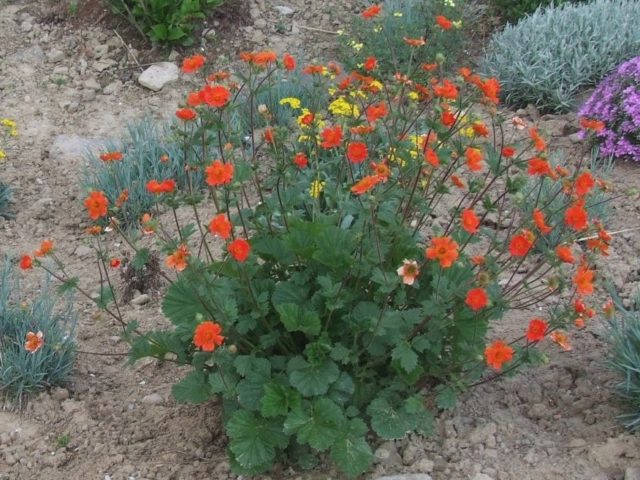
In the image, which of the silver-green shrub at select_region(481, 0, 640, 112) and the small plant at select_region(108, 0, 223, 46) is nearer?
the silver-green shrub at select_region(481, 0, 640, 112)

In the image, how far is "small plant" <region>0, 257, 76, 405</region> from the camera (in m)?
2.79

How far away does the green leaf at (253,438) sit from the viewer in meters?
2.23

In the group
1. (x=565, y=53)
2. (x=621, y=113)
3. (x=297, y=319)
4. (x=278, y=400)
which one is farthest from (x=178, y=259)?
(x=565, y=53)

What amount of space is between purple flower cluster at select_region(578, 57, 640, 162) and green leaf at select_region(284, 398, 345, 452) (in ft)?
8.52

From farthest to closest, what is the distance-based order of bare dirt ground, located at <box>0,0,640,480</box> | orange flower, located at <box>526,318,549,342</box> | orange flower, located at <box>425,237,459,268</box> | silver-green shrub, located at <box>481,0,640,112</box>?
silver-green shrub, located at <box>481,0,640,112</box>
bare dirt ground, located at <box>0,0,640,480</box>
orange flower, located at <box>526,318,549,342</box>
orange flower, located at <box>425,237,459,268</box>


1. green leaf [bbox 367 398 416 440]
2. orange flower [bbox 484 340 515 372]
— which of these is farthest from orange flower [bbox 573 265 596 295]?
green leaf [bbox 367 398 416 440]

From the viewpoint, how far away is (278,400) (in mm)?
2240

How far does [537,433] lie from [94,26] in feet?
14.8

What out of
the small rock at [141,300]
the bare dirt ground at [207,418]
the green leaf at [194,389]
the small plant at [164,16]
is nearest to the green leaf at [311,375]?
the green leaf at [194,389]

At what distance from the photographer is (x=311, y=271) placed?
8.09 ft

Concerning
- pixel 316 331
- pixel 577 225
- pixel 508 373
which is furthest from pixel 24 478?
pixel 577 225

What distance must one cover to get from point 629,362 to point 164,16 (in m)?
4.18

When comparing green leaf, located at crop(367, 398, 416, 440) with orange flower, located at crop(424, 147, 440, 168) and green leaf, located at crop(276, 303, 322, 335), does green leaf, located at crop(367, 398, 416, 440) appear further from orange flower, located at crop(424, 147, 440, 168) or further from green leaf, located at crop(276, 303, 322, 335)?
orange flower, located at crop(424, 147, 440, 168)

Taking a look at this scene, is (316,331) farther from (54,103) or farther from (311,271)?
(54,103)
